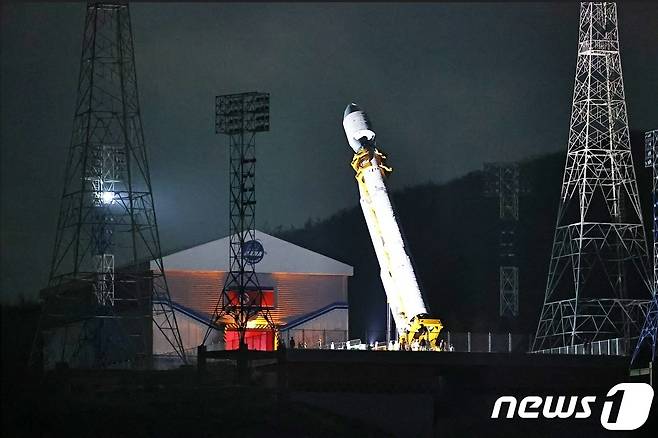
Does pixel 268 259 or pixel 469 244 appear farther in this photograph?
pixel 469 244

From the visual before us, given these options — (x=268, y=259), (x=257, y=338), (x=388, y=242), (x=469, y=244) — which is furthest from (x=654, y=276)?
(x=469, y=244)

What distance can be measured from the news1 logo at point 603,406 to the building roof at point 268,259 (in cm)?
1732

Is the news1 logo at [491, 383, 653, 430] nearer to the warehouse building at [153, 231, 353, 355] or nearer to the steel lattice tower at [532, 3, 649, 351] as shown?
the steel lattice tower at [532, 3, 649, 351]

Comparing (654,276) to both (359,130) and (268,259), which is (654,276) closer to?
(359,130)

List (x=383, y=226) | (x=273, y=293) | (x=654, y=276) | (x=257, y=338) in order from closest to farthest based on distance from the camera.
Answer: (x=383, y=226) → (x=654, y=276) → (x=257, y=338) → (x=273, y=293)

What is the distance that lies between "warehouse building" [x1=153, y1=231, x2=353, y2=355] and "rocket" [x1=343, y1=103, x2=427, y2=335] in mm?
10277

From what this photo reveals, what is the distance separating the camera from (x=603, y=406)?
67.2 meters

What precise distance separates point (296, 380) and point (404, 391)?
13.9 ft

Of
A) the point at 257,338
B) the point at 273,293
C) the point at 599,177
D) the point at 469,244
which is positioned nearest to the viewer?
the point at 599,177

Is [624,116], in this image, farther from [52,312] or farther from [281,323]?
[52,312]

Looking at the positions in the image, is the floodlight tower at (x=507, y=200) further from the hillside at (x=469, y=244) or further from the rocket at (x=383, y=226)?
the rocket at (x=383, y=226)

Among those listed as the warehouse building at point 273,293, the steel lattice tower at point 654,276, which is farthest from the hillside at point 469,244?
the steel lattice tower at point 654,276

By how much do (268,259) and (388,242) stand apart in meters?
15.0

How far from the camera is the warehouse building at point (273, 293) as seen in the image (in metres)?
78.6
